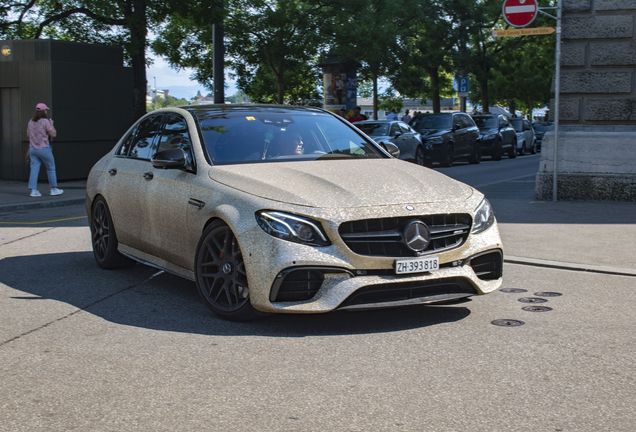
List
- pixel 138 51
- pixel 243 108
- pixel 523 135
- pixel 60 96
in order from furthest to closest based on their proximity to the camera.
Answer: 1. pixel 523 135
2. pixel 138 51
3. pixel 60 96
4. pixel 243 108

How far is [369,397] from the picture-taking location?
13.2ft

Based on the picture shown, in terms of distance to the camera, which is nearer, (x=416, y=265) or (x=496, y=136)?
(x=416, y=265)

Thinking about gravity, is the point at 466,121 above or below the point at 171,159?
above

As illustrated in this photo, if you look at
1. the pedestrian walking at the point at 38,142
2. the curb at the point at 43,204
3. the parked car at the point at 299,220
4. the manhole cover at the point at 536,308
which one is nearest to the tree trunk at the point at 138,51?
the pedestrian walking at the point at 38,142

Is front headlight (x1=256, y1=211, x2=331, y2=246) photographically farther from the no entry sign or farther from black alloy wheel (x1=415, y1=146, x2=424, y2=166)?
black alloy wheel (x1=415, y1=146, x2=424, y2=166)

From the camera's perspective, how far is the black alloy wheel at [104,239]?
7547 mm

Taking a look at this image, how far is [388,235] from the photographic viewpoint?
5.20 meters

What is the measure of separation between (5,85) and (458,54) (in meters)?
23.4

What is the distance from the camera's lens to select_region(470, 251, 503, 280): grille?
5.61 m

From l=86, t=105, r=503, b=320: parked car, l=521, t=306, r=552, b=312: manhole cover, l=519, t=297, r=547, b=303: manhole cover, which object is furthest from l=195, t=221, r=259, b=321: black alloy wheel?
l=519, t=297, r=547, b=303: manhole cover

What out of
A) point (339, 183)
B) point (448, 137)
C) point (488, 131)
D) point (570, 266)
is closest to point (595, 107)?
point (570, 266)

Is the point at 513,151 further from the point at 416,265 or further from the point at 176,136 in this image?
the point at 416,265

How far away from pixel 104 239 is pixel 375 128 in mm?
15412

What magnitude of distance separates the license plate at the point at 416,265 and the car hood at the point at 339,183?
38 cm
